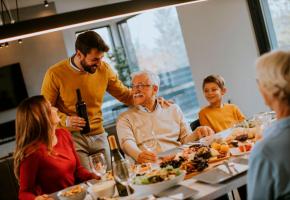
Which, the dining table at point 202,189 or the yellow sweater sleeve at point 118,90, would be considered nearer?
the dining table at point 202,189

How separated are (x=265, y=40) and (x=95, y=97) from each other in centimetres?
215

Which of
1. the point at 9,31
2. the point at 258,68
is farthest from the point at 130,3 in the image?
the point at 258,68

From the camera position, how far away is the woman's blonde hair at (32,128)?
2201 millimetres

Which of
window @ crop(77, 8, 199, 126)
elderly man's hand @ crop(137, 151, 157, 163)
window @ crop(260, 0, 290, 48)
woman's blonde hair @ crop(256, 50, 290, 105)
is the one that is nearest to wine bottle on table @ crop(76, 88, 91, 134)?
elderly man's hand @ crop(137, 151, 157, 163)

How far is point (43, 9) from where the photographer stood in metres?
7.53

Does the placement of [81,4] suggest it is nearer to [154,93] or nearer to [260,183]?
[154,93]

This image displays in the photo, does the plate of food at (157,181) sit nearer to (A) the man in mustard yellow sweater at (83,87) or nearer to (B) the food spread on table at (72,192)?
(B) the food spread on table at (72,192)

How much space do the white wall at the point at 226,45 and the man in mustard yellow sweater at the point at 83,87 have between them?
1958 mm

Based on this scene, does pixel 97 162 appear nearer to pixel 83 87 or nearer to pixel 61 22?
pixel 61 22

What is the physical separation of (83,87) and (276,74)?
75.6 inches

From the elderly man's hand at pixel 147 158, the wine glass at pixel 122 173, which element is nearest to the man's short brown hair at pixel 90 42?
the elderly man's hand at pixel 147 158

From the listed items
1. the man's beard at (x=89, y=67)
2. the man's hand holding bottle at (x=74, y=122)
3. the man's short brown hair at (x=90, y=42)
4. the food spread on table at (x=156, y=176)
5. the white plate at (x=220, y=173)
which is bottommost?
the white plate at (x=220, y=173)

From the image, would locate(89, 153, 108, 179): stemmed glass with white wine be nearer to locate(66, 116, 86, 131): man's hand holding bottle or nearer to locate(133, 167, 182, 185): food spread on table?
locate(133, 167, 182, 185): food spread on table

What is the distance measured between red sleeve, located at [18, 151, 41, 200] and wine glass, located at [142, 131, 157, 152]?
2.76 ft
